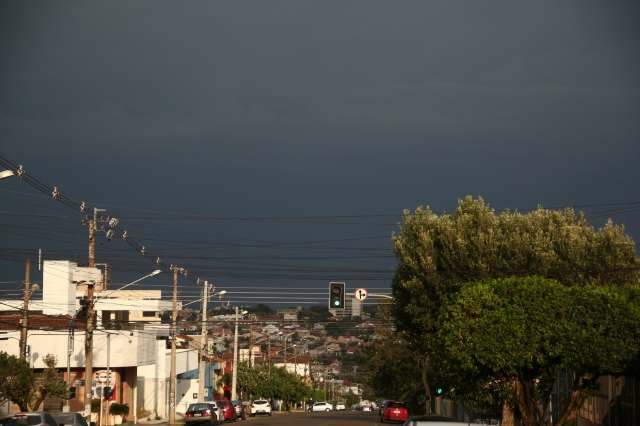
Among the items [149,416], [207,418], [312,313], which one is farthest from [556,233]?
[312,313]

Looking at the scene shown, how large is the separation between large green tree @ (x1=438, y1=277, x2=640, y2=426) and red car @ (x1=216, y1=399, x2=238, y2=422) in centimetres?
4220

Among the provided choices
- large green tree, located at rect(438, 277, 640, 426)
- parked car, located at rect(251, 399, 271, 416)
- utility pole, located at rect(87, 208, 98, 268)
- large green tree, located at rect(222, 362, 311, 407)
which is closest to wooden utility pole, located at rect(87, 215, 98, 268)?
utility pole, located at rect(87, 208, 98, 268)

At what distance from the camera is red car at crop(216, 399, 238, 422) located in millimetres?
69500

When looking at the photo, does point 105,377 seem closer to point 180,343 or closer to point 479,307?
point 479,307

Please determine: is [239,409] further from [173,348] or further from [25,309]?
[25,309]

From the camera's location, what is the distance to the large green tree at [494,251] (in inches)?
1618

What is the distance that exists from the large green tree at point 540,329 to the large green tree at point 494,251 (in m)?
11.3

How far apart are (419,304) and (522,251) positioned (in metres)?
4.77

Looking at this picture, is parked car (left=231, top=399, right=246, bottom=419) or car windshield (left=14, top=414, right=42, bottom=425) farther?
parked car (left=231, top=399, right=246, bottom=419)

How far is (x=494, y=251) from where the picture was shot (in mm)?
41375

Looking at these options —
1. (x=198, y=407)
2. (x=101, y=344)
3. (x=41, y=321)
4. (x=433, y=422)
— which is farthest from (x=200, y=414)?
(x=433, y=422)

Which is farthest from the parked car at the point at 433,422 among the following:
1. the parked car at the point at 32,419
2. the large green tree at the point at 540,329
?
the parked car at the point at 32,419

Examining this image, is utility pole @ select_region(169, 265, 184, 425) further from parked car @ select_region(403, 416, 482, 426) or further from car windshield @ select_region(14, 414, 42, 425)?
parked car @ select_region(403, 416, 482, 426)

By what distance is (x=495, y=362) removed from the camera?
2805 centimetres
